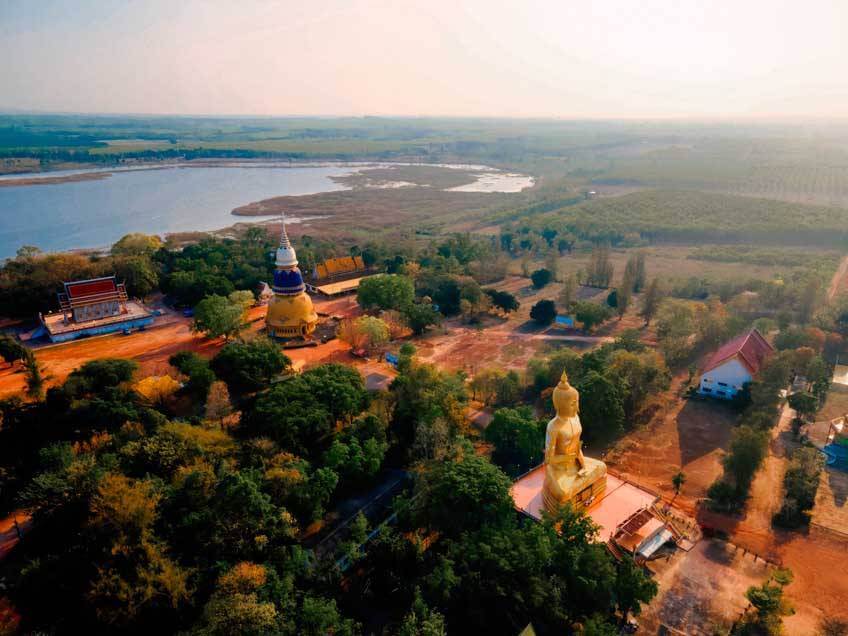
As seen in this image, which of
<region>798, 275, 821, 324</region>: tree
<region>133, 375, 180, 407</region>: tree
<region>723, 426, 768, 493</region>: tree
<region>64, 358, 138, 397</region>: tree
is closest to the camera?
<region>723, 426, 768, 493</region>: tree

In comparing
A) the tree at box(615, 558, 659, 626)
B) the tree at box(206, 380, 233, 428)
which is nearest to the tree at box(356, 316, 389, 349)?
the tree at box(206, 380, 233, 428)

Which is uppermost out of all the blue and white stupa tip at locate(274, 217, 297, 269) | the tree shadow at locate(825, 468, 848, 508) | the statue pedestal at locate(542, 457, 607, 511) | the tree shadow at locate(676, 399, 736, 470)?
the blue and white stupa tip at locate(274, 217, 297, 269)

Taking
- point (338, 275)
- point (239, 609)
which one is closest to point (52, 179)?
point (338, 275)

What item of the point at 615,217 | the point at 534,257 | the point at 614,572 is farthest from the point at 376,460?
the point at 615,217

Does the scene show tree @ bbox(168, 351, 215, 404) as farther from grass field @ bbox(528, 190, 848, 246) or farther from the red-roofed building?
grass field @ bbox(528, 190, 848, 246)

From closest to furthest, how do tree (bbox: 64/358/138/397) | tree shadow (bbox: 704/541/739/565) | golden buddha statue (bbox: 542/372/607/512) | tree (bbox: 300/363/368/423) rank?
golden buddha statue (bbox: 542/372/607/512)
tree shadow (bbox: 704/541/739/565)
tree (bbox: 300/363/368/423)
tree (bbox: 64/358/138/397)

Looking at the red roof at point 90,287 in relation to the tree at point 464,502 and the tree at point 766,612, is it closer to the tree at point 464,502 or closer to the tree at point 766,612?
the tree at point 464,502
